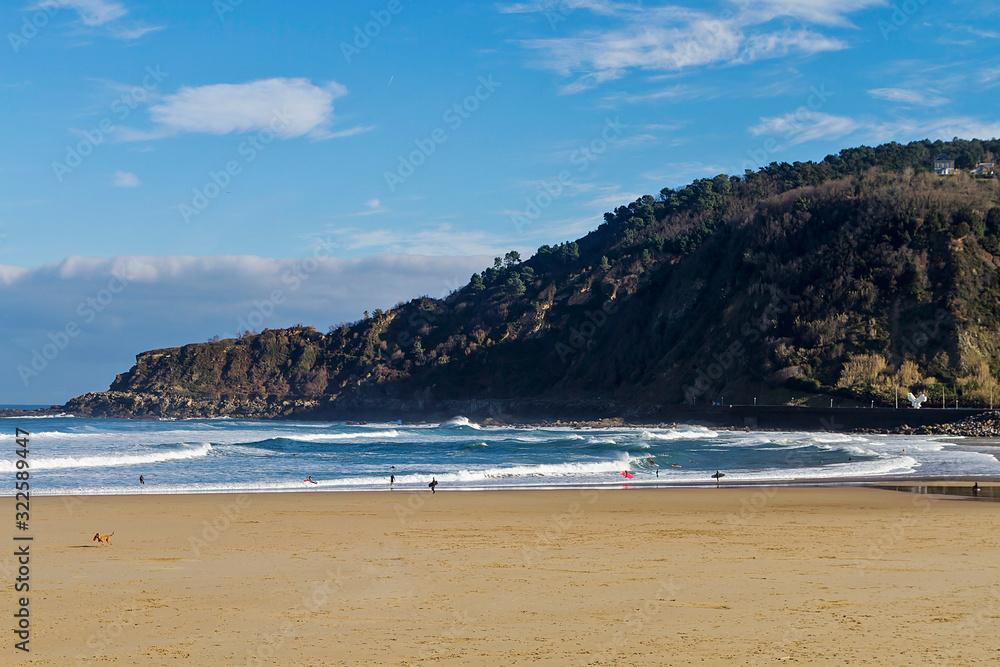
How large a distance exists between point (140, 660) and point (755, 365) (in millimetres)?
62331

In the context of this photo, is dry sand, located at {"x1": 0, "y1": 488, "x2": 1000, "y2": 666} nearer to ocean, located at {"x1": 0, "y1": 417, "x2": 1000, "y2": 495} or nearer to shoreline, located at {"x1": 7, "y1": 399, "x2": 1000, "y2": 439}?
ocean, located at {"x1": 0, "y1": 417, "x2": 1000, "y2": 495}

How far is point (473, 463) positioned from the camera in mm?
29734

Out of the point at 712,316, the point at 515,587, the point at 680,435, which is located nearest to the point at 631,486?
the point at 515,587

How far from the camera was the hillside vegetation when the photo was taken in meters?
60.0

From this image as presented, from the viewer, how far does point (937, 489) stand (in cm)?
1933

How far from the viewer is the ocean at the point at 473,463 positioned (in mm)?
22281

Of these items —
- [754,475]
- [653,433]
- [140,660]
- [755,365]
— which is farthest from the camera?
[755,365]

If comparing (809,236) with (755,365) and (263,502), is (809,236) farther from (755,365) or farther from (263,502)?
(263,502)

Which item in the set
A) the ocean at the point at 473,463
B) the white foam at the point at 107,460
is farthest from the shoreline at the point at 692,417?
the white foam at the point at 107,460

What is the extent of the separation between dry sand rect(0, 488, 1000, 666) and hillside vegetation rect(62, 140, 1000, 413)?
157ft

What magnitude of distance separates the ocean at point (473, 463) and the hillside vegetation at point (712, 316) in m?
18.3

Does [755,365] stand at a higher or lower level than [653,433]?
higher

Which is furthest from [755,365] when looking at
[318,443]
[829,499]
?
[829,499]

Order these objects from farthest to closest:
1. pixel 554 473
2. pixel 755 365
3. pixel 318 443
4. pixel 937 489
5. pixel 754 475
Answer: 1. pixel 755 365
2. pixel 318 443
3. pixel 554 473
4. pixel 754 475
5. pixel 937 489
